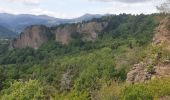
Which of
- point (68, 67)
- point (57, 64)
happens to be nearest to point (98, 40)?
point (57, 64)

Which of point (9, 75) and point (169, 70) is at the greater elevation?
point (169, 70)

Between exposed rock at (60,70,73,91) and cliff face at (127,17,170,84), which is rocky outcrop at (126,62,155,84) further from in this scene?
exposed rock at (60,70,73,91)

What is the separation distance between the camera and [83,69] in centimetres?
11544

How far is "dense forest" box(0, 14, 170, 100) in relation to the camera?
50.4m

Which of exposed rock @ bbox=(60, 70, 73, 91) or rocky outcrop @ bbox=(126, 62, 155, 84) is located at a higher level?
rocky outcrop @ bbox=(126, 62, 155, 84)

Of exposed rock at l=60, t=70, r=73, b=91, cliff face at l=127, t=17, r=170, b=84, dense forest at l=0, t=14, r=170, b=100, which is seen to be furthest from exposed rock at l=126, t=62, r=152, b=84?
exposed rock at l=60, t=70, r=73, b=91

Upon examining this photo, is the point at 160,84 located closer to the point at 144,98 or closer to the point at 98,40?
the point at 144,98

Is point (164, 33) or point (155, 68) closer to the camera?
point (155, 68)

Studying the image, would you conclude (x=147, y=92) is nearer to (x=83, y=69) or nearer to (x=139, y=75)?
(x=139, y=75)

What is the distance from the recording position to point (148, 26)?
181 meters

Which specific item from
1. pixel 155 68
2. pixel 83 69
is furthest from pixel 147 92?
pixel 83 69

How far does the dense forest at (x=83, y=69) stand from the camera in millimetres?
50375

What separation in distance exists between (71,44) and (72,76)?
76.3 metres

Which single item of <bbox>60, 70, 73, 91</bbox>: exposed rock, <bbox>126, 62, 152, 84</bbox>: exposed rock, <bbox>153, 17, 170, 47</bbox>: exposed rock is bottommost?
<bbox>60, 70, 73, 91</bbox>: exposed rock
